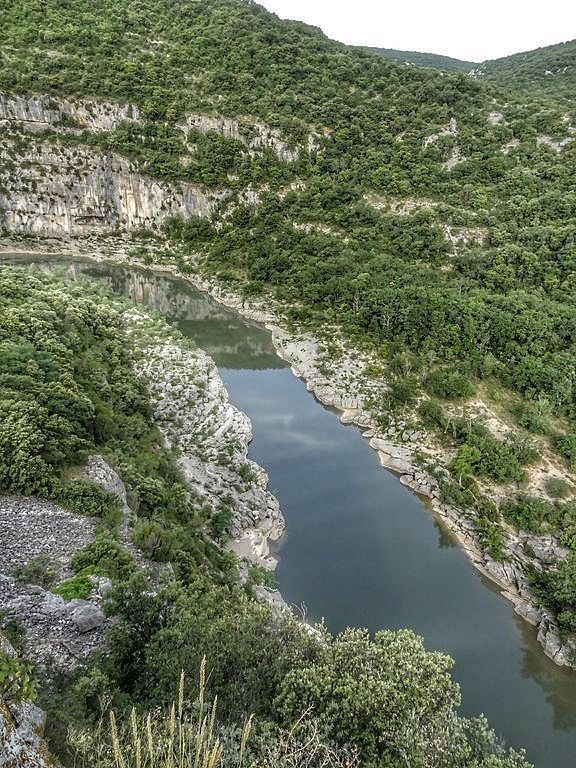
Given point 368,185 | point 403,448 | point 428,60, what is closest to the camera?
point 403,448

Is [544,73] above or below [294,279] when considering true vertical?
above

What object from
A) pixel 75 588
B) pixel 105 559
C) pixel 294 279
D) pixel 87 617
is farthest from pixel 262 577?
pixel 294 279

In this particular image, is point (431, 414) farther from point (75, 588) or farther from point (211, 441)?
point (75, 588)

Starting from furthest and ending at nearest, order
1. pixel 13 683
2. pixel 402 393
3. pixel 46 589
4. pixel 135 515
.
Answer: pixel 402 393 → pixel 135 515 → pixel 46 589 → pixel 13 683

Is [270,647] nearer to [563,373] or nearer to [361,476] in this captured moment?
[361,476]

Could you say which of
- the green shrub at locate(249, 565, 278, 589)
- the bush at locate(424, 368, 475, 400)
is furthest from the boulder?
the bush at locate(424, 368, 475, 400)

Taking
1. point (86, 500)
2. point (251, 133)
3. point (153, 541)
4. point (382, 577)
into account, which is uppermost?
point (251, 133)

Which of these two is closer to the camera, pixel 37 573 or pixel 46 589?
pixel 46 589

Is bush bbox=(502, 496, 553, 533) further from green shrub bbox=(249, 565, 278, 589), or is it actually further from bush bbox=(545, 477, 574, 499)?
green shrub bbox=(249, 565, 278, 589)
